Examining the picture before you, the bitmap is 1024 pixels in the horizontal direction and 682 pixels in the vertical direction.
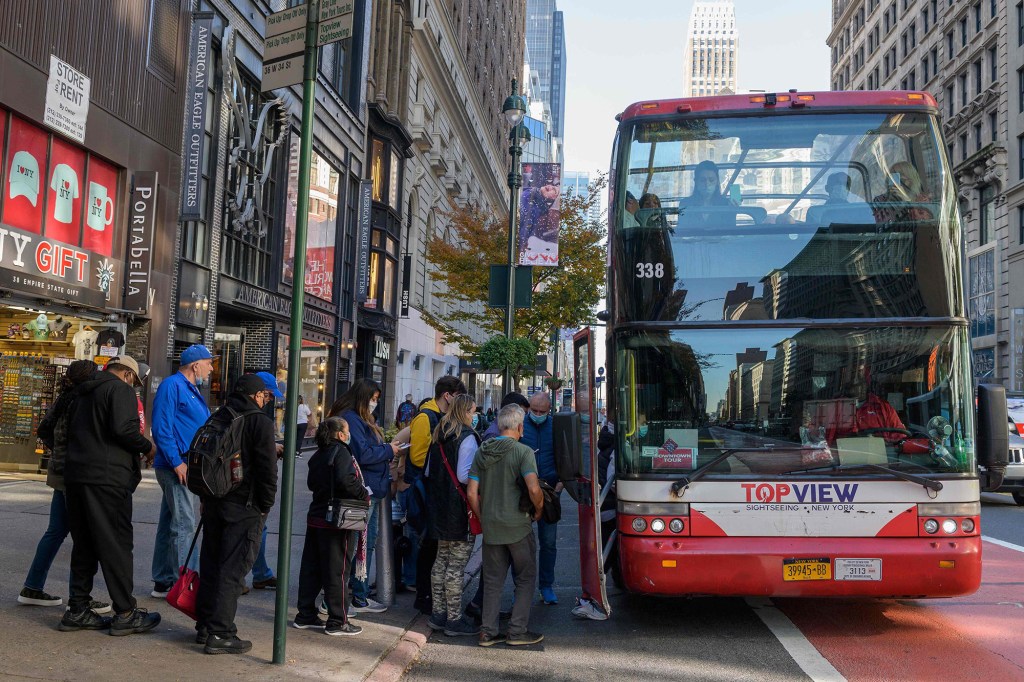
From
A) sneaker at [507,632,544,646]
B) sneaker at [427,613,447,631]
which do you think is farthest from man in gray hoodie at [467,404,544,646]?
sneaker at [427,613,447,631]

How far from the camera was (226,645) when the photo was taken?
5.82 m

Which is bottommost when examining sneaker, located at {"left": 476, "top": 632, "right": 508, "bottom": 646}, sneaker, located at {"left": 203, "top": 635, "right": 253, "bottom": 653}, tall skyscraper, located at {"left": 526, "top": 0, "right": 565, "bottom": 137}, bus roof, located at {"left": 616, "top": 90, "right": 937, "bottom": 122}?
sneaker, located at {"left": 476, "top": 632, "right": 508, "bottom": 646}

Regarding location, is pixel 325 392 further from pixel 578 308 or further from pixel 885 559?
pixel 885 559

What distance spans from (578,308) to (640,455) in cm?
2371

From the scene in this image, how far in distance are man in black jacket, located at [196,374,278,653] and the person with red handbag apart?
142 centimetres

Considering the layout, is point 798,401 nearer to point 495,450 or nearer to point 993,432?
point 993,432

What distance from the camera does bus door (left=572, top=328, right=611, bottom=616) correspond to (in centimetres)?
692

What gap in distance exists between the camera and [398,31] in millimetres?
33938

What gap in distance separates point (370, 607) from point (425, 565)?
21.8 inches

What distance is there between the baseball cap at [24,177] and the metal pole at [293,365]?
960 cm

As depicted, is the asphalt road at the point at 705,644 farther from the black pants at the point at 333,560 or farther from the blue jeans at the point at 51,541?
the blue jeans at the point at 51,541

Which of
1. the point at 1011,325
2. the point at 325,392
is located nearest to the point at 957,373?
the point at 325,392

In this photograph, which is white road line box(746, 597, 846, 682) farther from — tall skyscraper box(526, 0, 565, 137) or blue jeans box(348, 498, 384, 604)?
tall skyscraper box(526, 0, 565, 137)

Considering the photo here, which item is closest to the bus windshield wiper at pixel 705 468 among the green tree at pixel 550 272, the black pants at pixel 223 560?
the black pants at pixel 223 560
